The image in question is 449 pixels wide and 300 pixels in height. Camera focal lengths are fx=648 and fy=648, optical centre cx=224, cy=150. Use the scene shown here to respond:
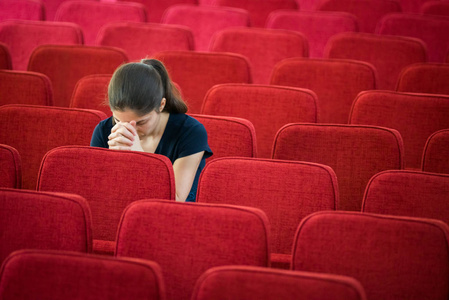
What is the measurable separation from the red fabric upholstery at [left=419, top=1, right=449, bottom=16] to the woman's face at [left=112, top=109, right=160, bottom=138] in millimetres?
1974

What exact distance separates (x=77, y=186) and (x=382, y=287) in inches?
24.2

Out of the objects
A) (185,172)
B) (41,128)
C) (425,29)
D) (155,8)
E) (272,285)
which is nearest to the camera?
(272,285)

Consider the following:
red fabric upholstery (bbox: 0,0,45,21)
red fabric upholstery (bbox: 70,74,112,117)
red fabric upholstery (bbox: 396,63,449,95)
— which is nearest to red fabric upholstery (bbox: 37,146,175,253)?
red fabric upholstery (bbox: 70,74,112,117)

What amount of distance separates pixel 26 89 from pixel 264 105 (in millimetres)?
683

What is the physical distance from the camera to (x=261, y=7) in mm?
2975

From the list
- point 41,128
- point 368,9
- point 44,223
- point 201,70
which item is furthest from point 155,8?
point 44,223

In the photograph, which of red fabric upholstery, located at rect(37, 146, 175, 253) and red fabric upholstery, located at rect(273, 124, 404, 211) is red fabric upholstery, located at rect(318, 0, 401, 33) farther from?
red fabric upholstery, located at rect(37, 146, 175, 253)

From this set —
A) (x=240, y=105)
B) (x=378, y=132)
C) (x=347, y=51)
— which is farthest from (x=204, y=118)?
(x=347, y=51)

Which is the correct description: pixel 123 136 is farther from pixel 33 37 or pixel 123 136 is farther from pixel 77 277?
pixel 33 37

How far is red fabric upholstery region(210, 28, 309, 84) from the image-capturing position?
2.37 m

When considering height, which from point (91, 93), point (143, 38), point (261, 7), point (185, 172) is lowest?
point (185, 172)

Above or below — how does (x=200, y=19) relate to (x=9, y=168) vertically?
above

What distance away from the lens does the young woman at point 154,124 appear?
4.48 feet

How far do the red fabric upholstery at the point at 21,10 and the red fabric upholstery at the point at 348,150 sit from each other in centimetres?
167
